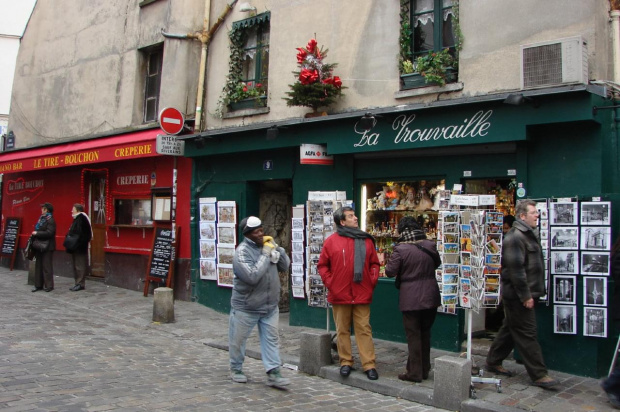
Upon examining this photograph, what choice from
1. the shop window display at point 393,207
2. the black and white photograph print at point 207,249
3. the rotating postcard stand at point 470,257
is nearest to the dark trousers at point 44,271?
the black and white photograph print at point 207,249

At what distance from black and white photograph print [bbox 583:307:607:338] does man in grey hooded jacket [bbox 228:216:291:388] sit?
3552 mm

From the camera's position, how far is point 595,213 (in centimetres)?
706

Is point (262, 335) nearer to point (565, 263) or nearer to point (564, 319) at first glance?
point (564, 319)

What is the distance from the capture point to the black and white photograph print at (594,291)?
6.99 metres

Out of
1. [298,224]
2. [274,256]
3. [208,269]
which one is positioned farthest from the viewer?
[208,269]

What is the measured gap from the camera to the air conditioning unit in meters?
7.00

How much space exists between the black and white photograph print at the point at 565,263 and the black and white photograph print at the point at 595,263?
0.25 feet

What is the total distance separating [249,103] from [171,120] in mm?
1557

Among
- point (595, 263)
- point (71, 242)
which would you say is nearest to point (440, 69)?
point (595, 263)

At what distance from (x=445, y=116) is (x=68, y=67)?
1172 cm

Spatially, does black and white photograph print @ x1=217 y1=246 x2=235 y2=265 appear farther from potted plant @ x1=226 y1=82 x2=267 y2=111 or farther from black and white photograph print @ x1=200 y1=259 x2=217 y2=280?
potted plant @ x1=226 y1=82 x2=267 y2=111

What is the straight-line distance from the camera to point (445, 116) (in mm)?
8078

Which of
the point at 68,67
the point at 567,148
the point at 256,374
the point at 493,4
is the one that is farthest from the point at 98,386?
the point at 68,67

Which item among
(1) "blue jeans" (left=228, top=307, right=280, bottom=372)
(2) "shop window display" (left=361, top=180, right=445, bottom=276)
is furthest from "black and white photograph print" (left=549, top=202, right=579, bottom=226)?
(1) "blue jeans" (left=228, top=307, right=280, bottom=372)
